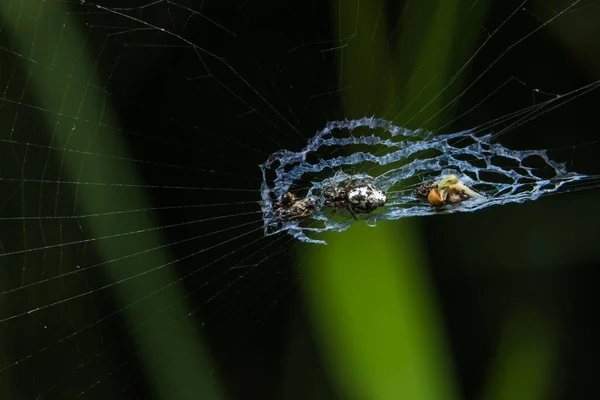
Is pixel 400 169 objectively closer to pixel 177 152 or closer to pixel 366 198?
pixel 366 198

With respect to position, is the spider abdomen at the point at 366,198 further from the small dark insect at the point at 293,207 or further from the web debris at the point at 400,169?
the small dark insect at the point at 293,207

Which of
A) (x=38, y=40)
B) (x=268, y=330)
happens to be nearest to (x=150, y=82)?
(x=38, y=40)

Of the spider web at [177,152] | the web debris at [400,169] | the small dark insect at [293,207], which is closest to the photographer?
the spider web at [177,152]

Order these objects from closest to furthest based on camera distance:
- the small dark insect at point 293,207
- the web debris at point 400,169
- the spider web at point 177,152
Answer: the spider web at point 177,152, the web debris at point 400,169, the small dark insect at point 293,207

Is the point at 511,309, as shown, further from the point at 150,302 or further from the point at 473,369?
the point at 150,302

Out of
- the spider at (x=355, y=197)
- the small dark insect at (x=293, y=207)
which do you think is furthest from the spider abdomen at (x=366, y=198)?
the small dark insect at (x=293, y=207)

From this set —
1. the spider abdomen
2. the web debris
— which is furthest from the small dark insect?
the spider abdomen

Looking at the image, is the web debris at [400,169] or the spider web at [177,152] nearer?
the spider web at [177,152]
